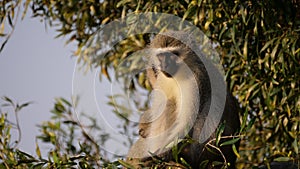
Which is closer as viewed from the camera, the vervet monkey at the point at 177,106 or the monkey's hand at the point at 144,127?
the vervet monkey at the point at 177,106

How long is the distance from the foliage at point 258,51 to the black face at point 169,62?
48 centimetres

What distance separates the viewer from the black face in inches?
143

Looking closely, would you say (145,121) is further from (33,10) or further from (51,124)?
(33,10)

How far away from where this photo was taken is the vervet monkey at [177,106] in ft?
11.5

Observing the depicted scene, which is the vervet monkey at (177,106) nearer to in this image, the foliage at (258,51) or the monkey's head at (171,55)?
the monkey's head at (171,55)

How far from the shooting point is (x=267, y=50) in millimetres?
4348

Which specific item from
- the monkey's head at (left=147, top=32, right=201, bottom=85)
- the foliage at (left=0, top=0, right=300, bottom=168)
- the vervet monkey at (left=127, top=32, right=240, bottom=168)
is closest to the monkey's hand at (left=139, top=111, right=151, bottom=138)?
the vervet monkey at (left=127, top=32, right=240, bottom=168)

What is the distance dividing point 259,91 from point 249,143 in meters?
0.69

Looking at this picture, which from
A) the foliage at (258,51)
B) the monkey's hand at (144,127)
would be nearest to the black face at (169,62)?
the monkey's hand at (144,127)

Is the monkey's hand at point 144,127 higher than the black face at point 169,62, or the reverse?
the black face at point 169,62

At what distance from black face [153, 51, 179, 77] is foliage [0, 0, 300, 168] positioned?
1.58ft

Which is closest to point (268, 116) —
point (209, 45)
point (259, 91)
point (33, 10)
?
point (259, 91)

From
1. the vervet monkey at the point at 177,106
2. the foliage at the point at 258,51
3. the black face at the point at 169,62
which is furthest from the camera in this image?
the foliage at the point at 258,51

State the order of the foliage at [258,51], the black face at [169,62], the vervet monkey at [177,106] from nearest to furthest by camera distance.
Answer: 1. the vervet monkey at [177,106]
2. the black face at [169,62]
3. the foliage at [258,51]
